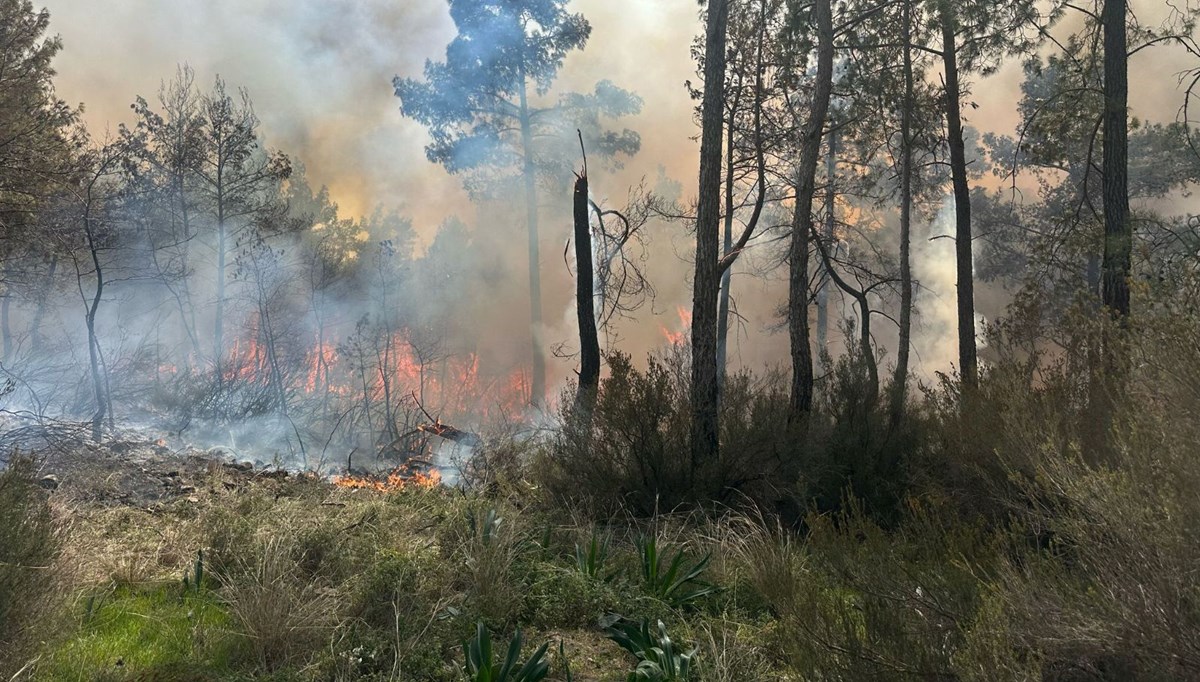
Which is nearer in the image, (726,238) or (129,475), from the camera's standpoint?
(129,475)

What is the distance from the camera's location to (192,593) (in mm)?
4980

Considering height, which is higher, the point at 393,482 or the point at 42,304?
the point at 42,304

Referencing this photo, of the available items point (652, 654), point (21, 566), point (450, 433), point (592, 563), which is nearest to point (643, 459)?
point (592, 563)

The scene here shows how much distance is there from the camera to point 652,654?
3.86m

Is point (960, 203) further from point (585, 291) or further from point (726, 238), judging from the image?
point (585, 291)

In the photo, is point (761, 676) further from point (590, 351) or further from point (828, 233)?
point (828, 233)

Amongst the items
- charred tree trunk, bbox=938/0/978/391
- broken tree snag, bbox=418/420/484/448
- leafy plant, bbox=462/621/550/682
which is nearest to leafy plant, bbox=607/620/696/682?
leafy plant, bbox=462/621/550/682

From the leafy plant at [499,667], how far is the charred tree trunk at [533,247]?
20.0 m

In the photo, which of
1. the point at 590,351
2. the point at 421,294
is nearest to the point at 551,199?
the point at 421,294

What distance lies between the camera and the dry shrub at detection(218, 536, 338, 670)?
13.1 ft

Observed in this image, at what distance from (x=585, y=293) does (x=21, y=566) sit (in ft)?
29.8

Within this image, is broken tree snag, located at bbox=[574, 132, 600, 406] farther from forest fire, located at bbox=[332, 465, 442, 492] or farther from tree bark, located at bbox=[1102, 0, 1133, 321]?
tree bark, located at bbox=[1102, 0, 1133, 321]

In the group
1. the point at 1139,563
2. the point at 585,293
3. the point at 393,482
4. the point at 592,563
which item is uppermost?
the point at 585,293

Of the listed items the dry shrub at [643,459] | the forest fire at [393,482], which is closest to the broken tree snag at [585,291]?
the forest fire at [393,482]
